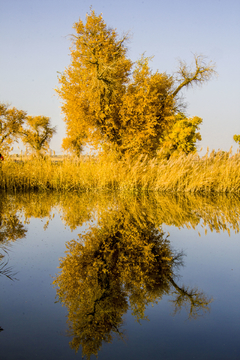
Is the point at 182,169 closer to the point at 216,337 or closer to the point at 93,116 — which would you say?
the point at 93,116

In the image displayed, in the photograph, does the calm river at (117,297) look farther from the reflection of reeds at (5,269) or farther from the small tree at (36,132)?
the small tree at (36,132)

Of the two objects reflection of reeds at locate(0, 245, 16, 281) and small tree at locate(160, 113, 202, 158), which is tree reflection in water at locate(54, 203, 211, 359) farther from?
small tree at locate(160, 113, 202, 158)

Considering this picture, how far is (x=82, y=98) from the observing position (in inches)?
695

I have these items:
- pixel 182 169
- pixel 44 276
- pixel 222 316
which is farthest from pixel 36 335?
pixel 182 169

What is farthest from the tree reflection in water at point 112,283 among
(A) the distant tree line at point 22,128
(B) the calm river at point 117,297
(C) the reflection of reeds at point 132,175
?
(A) the distant tree line at point 22,128

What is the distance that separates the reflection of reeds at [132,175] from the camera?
43.2 feet

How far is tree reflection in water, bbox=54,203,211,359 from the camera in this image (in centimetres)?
240

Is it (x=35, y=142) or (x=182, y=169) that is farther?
(x=35, y=142)

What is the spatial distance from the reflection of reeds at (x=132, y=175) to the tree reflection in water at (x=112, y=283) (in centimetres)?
842

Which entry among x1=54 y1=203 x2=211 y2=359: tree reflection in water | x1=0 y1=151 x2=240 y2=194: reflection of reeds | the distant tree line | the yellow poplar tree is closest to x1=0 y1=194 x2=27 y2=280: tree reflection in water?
x1=54 y1=203 x2=211 y2=359: tree reflection in water

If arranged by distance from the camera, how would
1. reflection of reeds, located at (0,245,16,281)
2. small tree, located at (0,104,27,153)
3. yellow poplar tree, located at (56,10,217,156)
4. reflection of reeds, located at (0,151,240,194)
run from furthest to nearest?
small tree, located at (0,104,27,153) < yellow poplar tree, located at (56,10,217,156) < reflection of reeds, located at (0,151,240,194) < reflection of reeds, located at (0,245,16,281)

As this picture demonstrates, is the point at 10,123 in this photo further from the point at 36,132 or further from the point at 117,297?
the point at 117,297

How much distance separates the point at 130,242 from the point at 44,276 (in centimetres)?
156

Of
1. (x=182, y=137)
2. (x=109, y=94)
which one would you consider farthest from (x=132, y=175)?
(x=182, y=137)
